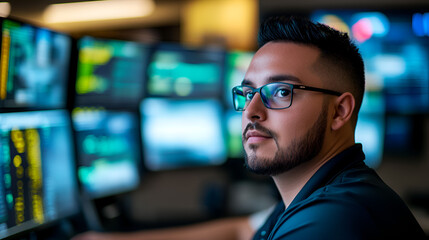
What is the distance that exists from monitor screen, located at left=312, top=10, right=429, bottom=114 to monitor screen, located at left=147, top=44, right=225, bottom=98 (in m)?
0.88

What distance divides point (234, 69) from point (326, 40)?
1.53 meters

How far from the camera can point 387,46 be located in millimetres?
3021

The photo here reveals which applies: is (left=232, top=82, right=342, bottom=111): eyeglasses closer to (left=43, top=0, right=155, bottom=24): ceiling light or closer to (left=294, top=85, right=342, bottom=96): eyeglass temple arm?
(left=294, top=85, right=342, bottom=96): eyeglass temple arm

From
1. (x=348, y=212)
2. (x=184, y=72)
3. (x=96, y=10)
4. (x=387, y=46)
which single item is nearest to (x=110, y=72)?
(x=184, y=72)

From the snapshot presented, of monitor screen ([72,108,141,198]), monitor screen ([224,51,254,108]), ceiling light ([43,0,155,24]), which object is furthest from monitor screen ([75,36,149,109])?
ceiling light ([43,0,155,24])

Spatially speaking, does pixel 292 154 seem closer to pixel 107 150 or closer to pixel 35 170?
pixel 35 170

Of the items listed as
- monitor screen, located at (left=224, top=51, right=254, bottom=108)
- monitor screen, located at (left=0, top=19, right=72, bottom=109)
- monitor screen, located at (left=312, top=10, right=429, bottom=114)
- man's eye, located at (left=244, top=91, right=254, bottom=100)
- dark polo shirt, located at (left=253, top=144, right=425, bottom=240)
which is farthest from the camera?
monitor screen, located at (left=312, top=10, right=429, bottom=114)

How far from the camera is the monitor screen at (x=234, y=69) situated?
2.64 meters

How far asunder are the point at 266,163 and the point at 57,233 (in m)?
0.82

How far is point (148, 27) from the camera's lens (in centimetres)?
657

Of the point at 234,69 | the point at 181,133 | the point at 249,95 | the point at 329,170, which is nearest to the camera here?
the point at 329,170

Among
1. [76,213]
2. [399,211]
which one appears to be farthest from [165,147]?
[399,211]

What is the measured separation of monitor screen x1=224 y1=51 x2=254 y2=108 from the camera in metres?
2.64

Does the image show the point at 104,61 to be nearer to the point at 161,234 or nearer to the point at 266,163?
the point at 161,234
